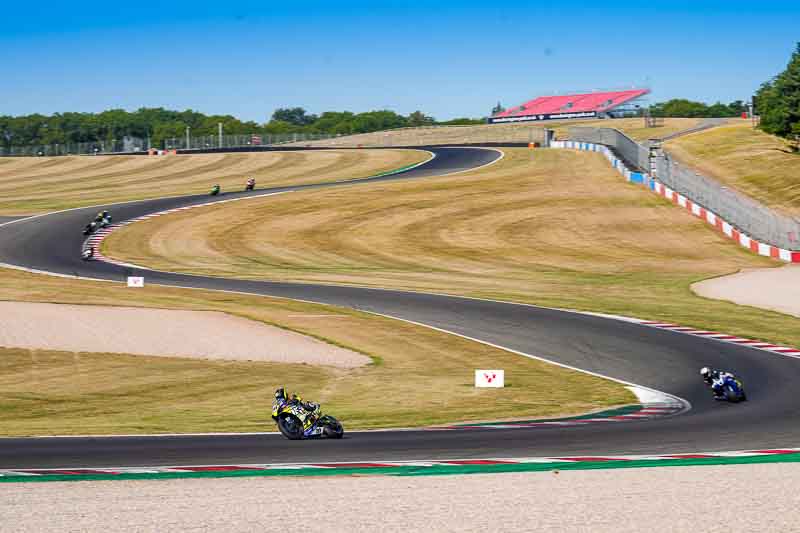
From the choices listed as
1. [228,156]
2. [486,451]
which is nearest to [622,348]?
[486,451]

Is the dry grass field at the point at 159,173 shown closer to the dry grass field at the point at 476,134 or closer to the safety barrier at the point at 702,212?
the safety barrier at the point at 702,212

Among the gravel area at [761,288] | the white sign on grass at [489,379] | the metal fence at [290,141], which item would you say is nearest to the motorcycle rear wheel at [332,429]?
the white sign on grass at [489,379]

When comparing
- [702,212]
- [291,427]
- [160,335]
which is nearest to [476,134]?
[702,212]

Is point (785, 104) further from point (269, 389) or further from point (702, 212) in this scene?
point (269, 389)

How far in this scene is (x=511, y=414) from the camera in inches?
773

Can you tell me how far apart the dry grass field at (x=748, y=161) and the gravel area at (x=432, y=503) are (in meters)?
48.4

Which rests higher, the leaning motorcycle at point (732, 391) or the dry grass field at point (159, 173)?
the dry grass field at point (159, 173)

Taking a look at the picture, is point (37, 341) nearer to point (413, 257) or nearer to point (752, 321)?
point (752, 321)

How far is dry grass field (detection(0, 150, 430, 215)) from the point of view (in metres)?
76.3

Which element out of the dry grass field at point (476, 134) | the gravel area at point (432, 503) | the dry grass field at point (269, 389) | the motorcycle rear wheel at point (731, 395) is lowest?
the dry grass field at point (269, 389)

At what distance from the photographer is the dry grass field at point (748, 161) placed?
62938 millimetres

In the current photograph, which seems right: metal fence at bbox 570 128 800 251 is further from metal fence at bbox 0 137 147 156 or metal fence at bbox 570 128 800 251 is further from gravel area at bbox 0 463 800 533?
metal fence at bbox 0 137 147 156

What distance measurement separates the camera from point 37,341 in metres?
26.3

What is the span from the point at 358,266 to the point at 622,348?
21.5 m
